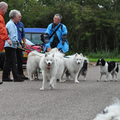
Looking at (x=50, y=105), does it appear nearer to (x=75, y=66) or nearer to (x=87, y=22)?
(x=75, y=66)

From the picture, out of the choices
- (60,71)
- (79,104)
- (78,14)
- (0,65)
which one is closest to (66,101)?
(79,104)

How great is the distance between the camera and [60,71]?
32.3ft

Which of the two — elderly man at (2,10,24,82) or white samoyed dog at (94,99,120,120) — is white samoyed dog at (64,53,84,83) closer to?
elderly man at (2,10,24,82)

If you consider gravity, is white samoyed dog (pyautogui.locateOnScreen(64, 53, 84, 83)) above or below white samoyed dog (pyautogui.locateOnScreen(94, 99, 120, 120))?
below

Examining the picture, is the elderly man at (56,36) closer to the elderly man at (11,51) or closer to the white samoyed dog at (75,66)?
the white samoyed dog at (75,66)

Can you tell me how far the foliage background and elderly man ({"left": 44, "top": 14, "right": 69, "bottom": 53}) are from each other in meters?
21.3

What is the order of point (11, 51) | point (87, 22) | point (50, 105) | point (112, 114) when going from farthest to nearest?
point (87, 22) → point (11, 51) → point (50, 105) → point (112, 114)

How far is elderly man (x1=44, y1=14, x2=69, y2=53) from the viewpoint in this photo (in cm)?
1015

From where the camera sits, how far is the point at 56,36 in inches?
403

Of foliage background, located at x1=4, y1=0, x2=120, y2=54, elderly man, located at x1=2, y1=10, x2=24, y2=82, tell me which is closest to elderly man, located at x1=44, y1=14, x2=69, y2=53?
elderly man, located at x1=2, y1=10, x2=24, y2=82

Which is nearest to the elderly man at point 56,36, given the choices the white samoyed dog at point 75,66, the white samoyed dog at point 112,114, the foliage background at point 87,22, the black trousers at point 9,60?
the white samoyed dog at point 75,66

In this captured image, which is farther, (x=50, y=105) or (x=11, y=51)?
(x=11, y=51)

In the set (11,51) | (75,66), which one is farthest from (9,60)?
(75,66)

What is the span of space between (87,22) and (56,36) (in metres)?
23.1
